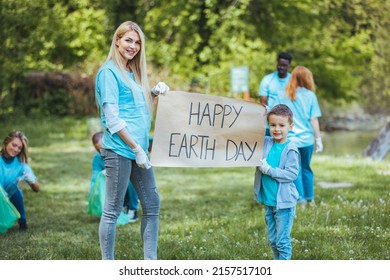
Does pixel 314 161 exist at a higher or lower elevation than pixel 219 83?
lower

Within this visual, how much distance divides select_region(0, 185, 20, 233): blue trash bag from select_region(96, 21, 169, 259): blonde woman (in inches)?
89.6

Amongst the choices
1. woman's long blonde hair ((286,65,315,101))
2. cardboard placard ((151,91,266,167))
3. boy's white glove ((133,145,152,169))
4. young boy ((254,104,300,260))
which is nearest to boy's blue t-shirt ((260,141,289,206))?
young boy ((254,104,300,260))

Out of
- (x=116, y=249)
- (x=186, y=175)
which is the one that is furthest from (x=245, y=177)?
(x=116, y=249)

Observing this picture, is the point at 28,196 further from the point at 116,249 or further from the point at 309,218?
the point at 309,218

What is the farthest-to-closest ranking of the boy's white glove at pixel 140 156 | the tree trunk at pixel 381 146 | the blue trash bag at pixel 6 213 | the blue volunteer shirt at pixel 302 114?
the tree trunk at pixel 381 146 → the blue volunteer shirt at pixel 302 114 → the blue trash bag at pixel 6 213 → the boy's white glove at pixel 140 156

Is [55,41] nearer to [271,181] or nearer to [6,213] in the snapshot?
[6,213]

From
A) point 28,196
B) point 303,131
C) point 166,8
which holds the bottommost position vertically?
point 28,196

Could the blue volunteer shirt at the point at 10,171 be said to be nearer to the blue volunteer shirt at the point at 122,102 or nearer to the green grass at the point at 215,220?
the green grass at the point at 215,220

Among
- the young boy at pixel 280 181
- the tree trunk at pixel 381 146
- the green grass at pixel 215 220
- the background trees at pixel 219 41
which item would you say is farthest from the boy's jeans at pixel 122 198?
the background trees at pixel 219 41

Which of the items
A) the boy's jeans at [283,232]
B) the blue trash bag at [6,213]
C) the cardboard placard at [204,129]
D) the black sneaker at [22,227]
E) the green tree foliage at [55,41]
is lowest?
the black sneaker at [22,227]

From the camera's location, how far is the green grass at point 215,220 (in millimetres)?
5184

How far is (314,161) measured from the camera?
11.9 meters

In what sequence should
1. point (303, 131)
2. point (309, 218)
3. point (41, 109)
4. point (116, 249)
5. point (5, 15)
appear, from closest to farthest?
point (116, 249) < point (309, 218) < point (303, 131) < point (5, 15) < point (41, 109)
